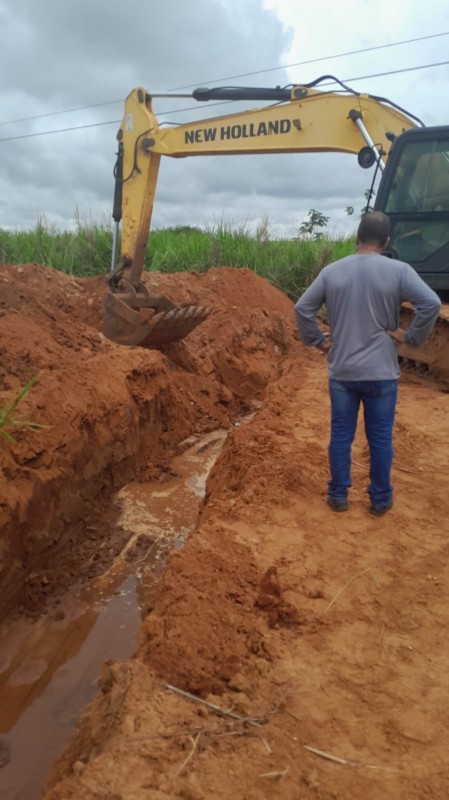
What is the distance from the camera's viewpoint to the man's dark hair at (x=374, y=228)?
388cm

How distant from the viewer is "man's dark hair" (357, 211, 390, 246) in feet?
12.7

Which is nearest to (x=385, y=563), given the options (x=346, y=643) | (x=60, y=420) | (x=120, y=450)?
(x=346, y=643)

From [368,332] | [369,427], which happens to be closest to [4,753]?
[369,427]

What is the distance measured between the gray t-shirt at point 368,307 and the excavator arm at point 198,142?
4.32 metres

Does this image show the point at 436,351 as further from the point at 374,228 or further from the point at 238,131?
the point at 374,228

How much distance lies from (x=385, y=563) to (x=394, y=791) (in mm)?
1612

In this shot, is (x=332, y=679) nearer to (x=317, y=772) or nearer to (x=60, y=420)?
(x=317, y=772)

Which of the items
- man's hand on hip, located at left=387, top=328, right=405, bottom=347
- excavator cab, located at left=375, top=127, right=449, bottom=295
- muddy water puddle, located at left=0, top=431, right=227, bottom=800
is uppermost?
excavator cab, located at left=375, top=127, right=449, bottom=295

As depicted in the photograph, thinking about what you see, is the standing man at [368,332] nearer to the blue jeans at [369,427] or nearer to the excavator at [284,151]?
the blue jeans at [369,427]

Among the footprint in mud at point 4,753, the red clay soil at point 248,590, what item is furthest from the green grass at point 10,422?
the footprint in mud at point 4,753

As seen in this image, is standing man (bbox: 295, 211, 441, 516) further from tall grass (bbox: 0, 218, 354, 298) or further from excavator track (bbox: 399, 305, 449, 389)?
tall grass (bbox: 0, 218, 354, 298)

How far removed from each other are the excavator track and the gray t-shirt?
353 cm

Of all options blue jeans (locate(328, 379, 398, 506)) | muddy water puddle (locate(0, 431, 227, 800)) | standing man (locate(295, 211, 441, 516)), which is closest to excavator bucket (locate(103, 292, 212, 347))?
muddy water puddle (locate(0, 431, 227, 800))

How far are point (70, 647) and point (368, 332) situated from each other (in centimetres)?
282
